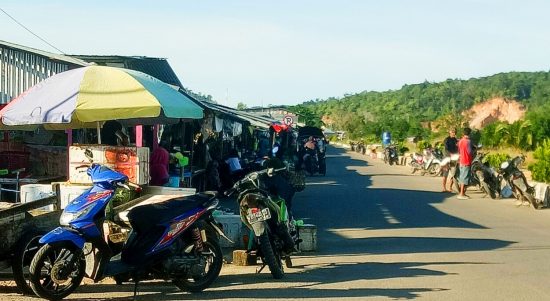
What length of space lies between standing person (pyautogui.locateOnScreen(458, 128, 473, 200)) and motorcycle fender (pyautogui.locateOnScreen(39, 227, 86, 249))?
1425cm

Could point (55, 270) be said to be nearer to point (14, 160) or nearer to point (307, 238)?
point (307, 238)

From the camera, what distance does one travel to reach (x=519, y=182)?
1797 cm

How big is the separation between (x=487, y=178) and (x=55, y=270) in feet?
50.5

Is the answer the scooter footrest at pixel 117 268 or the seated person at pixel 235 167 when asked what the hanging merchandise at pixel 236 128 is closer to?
the seated person at pixel 235 167

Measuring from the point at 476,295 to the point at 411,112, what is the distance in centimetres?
11851

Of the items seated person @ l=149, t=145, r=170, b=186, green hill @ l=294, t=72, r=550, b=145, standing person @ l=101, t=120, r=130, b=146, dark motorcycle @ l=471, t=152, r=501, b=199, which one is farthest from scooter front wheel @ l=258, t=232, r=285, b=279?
green hill @ l=294, t=72, r=550, b=145

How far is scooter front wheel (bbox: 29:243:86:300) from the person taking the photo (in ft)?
22.2

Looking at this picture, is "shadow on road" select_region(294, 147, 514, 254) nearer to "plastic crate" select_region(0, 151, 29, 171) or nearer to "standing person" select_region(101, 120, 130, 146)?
"standing person" select_region(101, 120, 130, 146)

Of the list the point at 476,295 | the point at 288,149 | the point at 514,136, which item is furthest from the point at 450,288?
the point at 514,136

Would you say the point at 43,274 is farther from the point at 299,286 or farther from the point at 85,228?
the point at 299,286

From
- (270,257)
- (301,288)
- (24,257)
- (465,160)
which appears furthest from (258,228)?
(465,160)

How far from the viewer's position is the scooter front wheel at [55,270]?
6777 millimetres

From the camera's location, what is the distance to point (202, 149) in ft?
64.5

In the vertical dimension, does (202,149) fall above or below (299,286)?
above
